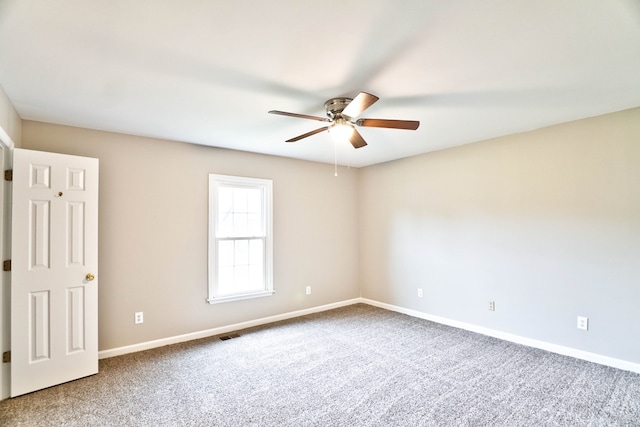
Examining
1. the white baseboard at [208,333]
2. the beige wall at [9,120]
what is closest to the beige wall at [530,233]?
the white baseboard at [208,333]

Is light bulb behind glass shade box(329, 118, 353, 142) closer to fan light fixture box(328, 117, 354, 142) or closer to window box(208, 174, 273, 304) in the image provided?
fan light fixture box(328, 117, 354, 142)

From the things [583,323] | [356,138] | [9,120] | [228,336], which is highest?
[9,120]

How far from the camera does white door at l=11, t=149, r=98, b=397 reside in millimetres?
2588

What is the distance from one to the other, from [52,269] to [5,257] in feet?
1.05

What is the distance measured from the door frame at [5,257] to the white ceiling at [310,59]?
460mm

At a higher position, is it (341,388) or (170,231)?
(170,231)

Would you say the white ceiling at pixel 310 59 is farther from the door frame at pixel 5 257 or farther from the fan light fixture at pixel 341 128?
the door frame at pixel 5 257

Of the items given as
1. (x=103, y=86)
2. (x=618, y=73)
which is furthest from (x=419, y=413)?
(x=103, y=86)

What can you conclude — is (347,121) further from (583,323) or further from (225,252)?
(583,323)

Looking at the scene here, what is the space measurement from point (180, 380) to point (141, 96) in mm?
2422

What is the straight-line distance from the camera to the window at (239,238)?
4.06 metres

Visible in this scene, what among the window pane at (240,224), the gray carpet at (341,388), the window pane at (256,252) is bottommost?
the gray carpet at (341,388)

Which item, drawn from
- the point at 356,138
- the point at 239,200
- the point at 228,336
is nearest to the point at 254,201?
the point at 239,200

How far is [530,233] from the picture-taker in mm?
3529
